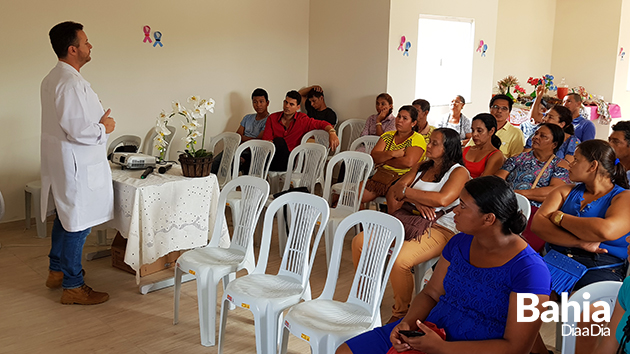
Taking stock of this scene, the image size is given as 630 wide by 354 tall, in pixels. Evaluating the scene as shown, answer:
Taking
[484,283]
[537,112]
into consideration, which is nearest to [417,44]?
[537,112]

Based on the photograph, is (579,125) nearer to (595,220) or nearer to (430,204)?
(430,204)

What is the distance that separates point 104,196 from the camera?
3.17 metres

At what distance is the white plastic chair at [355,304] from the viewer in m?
2.12

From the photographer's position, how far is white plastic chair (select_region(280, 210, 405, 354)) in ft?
6.97

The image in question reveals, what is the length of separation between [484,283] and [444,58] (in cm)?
504

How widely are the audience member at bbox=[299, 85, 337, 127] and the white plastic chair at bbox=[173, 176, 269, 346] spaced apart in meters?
3.20

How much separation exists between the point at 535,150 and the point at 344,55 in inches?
123

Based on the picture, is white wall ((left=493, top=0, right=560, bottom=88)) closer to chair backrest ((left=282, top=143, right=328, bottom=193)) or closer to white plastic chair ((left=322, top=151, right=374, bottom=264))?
chair backrest ((left=282, top=143, right=328, bottom=193))

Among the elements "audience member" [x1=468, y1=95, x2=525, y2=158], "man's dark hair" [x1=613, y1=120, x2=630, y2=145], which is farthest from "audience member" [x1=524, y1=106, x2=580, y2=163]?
"man's dark hair" [x1=613, y1=120, x2=630, y2=145]

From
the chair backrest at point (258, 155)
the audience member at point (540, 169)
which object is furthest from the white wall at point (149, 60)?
the audience member at point (540, 169)

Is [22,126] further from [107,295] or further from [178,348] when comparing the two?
[178,348]

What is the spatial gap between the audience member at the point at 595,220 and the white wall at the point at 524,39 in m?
5.90

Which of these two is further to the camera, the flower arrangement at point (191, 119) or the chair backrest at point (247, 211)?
the flower arrangement at point (191, 119)

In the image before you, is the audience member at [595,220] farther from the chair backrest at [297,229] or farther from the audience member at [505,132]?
the audience member at [505,132]
